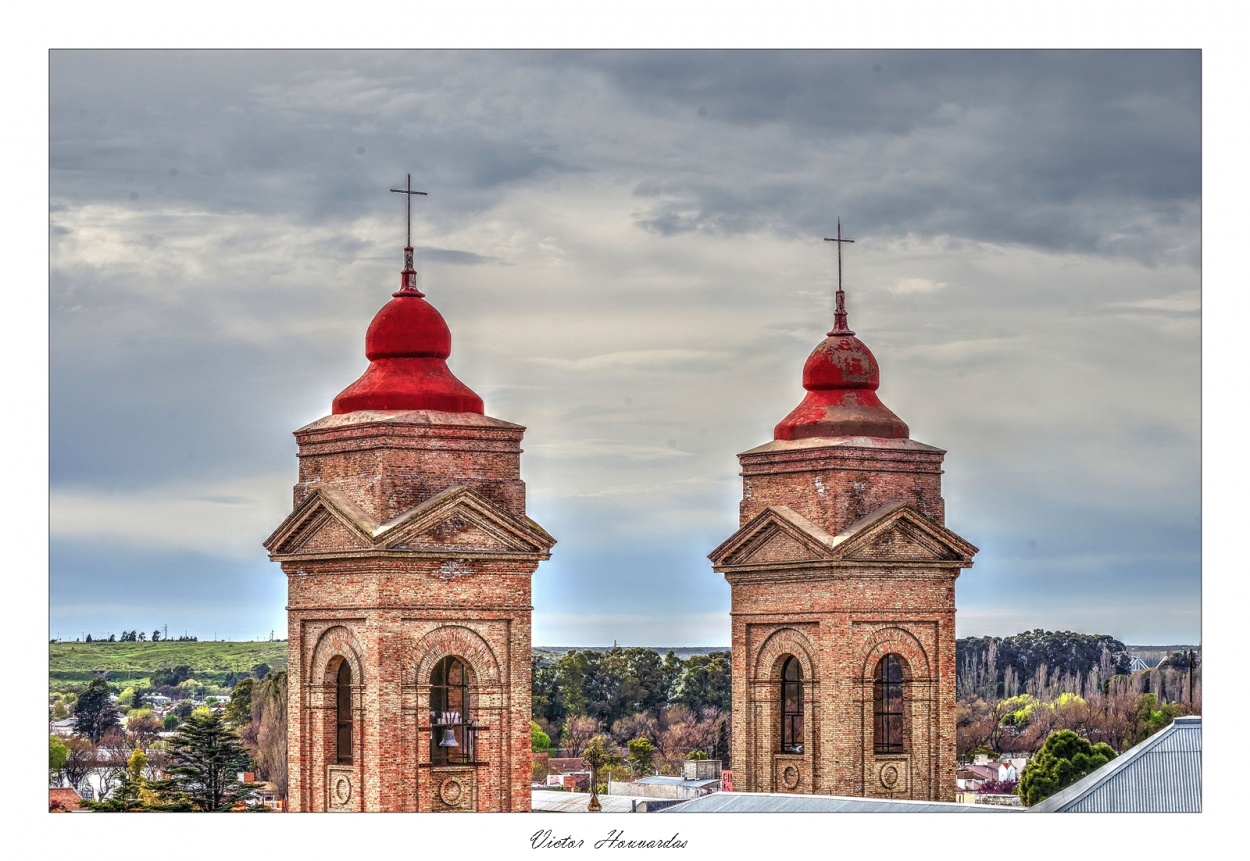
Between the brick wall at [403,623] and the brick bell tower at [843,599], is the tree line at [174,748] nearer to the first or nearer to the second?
the brick wall at [403,623]

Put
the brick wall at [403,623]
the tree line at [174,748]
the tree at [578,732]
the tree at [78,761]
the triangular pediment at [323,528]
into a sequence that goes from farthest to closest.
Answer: the tree at [578,732] < the tree at [78,761] < the tree line at [174,748] < the triangular pediment at [323,528] < the brick wall at [403,623]

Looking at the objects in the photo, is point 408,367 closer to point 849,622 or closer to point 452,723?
point 452,723

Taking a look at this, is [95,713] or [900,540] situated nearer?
[900,540]

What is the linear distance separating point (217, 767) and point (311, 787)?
9053 millimetres

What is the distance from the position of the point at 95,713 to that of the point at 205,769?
15720 mm

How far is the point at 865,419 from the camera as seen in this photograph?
38.3 meters

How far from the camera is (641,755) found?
6750cm

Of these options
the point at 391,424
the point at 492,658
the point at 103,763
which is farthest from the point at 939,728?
the point at 103,763

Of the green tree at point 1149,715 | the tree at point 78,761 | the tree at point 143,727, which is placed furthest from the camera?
the green tree at point 1149,715

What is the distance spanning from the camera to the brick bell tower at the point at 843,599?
123ft

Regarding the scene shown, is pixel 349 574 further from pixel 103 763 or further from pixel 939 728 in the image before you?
pixel 103 763

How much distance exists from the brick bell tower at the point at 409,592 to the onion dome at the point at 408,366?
0.02 metres

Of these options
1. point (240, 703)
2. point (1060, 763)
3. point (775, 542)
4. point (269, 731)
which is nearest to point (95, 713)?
point (240, 703)

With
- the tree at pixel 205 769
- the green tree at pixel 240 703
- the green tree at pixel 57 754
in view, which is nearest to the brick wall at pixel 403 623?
the tree at pixel 205 769
